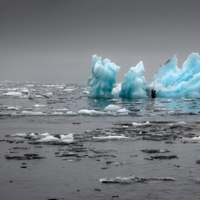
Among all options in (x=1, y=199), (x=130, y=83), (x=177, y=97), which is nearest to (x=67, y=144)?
(x=1, y=199)

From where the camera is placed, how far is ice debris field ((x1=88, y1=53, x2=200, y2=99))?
1448 inches

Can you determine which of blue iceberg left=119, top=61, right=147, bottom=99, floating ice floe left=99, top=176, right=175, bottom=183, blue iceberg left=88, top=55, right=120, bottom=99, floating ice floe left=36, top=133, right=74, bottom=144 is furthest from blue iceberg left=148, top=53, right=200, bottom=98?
floating ice floe left=99, top=176, right=175, bottom=183

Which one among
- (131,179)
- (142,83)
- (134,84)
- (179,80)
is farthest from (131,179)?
(179,80)

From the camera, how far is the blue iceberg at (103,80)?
36.8 meters

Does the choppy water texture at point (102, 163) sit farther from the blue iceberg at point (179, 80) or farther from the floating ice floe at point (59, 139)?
the blue iceberg at point (179, 80)

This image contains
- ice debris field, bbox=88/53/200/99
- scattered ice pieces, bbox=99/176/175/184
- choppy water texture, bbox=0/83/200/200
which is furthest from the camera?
ice debris field, bbox=88/53/200/99

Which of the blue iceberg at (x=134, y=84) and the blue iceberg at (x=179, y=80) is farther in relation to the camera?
the blue iceberg at (x=179, y=80)

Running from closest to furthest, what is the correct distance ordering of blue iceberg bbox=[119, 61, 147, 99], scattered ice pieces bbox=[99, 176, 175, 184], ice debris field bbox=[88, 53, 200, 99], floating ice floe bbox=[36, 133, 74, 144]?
scattered ice pieces bbox=[99, 176, 175, 184], floating ice floe bbox=[36, 133, 74, 144], blue iceberg bbox=[119, 61, 147, 99], ice debris field bbox=[88, 53, 200, 99]

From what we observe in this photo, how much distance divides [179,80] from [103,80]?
340 inches

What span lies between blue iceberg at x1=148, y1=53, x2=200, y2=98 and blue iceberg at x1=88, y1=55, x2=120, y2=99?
4.62 m

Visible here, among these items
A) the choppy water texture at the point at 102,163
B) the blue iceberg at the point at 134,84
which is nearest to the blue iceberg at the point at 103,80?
the blue iceberg at the point at 134,84

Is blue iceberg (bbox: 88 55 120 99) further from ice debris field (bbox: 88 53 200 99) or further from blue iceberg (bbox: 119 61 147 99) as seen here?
blue iceberg (bbox: 119 61 147 99)

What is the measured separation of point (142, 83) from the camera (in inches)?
1457

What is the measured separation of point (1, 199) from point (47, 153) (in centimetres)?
375
